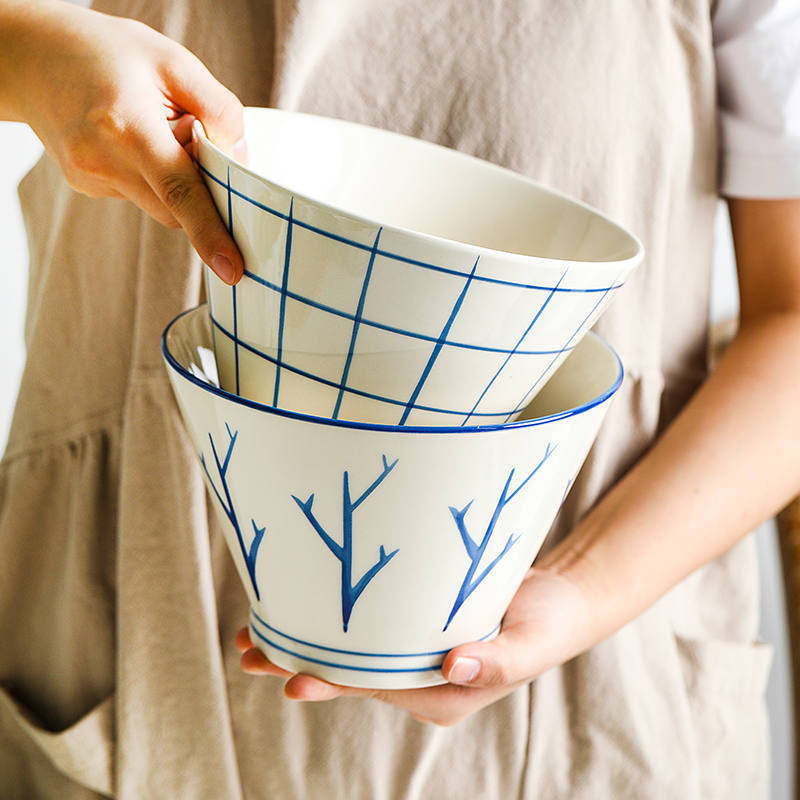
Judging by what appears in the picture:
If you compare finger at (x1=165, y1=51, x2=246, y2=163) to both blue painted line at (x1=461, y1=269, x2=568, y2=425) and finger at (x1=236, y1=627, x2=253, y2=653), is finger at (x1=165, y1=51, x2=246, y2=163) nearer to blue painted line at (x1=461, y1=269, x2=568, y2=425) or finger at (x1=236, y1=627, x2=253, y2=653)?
blue painted line at (x1=461, y1=269, x2=568, y2=425)

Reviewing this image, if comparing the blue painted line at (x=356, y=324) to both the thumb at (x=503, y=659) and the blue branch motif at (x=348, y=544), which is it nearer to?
the blue branch motif at (x=348, y=544)

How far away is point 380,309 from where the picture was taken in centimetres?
25

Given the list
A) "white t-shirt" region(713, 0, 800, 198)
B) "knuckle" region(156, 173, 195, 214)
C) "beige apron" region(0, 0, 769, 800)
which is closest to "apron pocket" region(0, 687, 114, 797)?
"beige apron" region(0, 0, 769, 800)

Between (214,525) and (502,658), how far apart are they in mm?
242

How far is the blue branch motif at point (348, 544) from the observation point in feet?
0.89

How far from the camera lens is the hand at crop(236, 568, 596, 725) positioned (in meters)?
0.35

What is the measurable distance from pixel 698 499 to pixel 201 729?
1.28ft

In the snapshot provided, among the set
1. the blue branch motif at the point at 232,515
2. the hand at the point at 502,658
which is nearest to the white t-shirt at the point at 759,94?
the hand at the point at 502,658

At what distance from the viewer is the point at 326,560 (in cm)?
30

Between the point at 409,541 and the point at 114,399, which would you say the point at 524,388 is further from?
the point at 114,399

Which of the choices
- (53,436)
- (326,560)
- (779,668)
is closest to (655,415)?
(326,560)

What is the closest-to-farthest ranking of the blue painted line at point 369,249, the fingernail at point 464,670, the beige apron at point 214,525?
the blue painted line at point 369,249 → the fingernail at point 464,670 → the beige apron at point 214,525

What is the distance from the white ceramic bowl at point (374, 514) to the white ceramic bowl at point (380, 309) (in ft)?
0.08

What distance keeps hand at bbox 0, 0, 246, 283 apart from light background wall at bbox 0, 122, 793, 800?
32.5 inches
